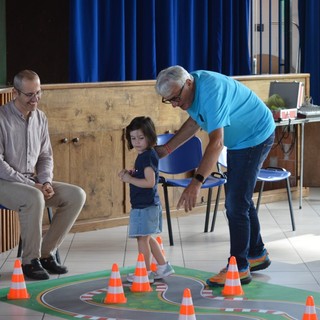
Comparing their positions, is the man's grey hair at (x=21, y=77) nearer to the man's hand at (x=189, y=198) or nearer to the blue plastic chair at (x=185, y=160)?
the man's hand at (x=189, y=198)

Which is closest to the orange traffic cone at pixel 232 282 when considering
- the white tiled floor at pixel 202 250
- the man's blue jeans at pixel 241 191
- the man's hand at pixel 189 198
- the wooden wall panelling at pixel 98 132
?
the man's blue jeans at pixel 241 191

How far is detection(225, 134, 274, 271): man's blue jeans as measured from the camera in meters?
5.36

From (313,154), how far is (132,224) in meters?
3.89

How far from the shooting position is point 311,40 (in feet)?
30.0

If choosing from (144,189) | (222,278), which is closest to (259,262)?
(222,278)

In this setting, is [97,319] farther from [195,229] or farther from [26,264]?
[195,229]

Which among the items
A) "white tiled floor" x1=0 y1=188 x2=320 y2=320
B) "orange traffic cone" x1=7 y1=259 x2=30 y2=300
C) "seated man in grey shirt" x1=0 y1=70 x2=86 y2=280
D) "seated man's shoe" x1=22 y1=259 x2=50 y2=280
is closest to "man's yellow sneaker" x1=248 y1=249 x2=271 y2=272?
"white tiled floor" x1=0 y1=188 x2=320 y2=320

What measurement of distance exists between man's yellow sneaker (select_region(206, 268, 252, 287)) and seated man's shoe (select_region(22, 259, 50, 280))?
98 cm

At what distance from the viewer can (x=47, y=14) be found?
7.51m

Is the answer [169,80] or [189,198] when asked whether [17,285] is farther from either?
[169,80]

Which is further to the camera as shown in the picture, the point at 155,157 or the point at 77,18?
the point at 77,18

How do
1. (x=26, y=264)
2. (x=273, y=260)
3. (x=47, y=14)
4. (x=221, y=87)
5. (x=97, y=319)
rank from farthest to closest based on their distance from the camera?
(x=47, y=14)
(x=273, y=260)
(x=26, y=264)
(x=221, y=87)
(x=97, y=319)

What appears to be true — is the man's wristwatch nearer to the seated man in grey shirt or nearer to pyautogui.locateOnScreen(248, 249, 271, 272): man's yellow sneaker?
pyautogui.locateOnScreen(248, 249, 271, 272): man's yellow sneaker

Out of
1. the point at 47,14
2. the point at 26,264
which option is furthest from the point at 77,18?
the point at 26,264
